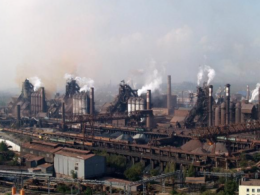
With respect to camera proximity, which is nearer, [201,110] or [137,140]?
[137,140]

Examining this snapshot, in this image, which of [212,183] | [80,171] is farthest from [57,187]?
[212,183]

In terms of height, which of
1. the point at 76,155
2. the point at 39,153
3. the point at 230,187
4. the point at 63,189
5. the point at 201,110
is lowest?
the point at 63,189

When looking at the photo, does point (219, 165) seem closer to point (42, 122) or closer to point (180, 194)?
point (180, 194)

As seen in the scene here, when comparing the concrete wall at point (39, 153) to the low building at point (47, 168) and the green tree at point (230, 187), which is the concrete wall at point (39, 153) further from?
the green tree at point (230, 187)

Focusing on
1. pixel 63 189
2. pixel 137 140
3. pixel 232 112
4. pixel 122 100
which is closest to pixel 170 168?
pixel 63 189

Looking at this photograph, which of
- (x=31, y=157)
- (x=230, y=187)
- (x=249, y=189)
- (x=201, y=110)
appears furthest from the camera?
(x=201, y=110)

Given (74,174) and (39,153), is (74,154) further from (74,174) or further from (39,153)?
(39,153)
